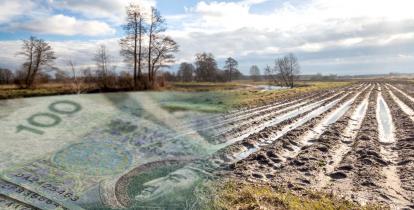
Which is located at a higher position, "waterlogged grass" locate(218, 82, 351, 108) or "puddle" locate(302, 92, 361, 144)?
"puddle" locate(302, 92, 361, 144)

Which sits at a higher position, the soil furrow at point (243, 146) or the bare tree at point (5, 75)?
the bare tree at point (5, 75)

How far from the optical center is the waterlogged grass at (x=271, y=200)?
7.13 metres

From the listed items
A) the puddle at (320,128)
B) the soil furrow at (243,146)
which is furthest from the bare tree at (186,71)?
the soil furrow at (243,146)

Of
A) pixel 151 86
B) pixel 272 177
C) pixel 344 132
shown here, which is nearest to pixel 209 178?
pixel 272 177

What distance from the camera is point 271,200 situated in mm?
7449

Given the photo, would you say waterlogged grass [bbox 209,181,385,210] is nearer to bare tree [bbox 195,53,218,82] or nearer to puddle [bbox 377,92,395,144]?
puddle [bbox 377,92,395,144]

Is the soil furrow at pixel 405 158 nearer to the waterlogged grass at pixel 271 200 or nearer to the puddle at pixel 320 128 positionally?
the waterlogged grass at pixel 271 200

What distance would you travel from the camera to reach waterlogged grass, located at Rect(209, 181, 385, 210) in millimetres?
7133

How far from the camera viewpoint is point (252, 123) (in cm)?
1752
